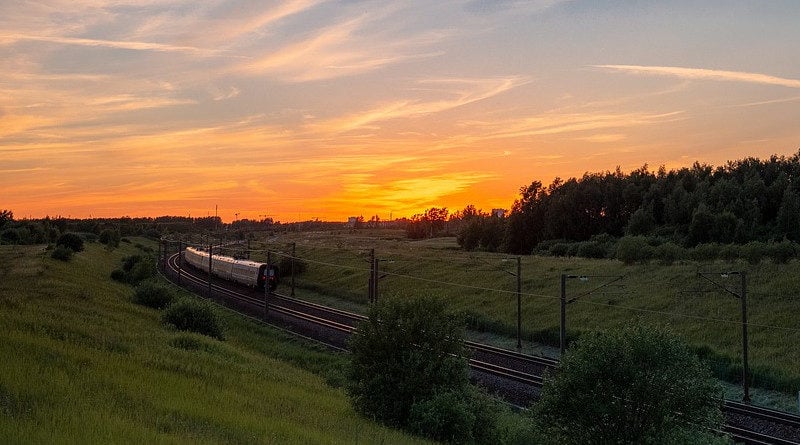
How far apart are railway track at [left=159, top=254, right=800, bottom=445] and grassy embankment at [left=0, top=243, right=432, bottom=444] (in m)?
4.34

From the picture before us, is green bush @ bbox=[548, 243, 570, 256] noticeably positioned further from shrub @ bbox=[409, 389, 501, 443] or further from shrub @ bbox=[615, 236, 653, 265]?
shrub @ bbox=[409, 389, 501, 443]

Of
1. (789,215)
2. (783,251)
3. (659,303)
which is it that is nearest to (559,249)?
(789,215)

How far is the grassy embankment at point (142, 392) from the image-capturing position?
36.0ft

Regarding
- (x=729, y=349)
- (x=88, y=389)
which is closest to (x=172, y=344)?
(x=88, y=389)

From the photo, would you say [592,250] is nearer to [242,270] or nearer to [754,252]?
[754,252]

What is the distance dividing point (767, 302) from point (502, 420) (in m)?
30.8

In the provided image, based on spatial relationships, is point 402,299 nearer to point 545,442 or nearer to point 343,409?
point 343,409

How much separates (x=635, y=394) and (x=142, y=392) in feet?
34.4

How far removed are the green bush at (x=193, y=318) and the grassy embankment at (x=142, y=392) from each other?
15.6 ft

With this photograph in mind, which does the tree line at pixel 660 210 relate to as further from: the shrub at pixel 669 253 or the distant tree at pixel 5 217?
the distant tree at pixel 5 217

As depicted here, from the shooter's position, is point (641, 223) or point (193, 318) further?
point (641, 223)

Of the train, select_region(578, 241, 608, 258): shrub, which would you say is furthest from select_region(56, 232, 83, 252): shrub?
select_region(578, 241, 608, 258): shrub

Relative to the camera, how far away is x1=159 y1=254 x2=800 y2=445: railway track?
2503 cm

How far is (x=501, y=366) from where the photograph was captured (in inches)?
1448
